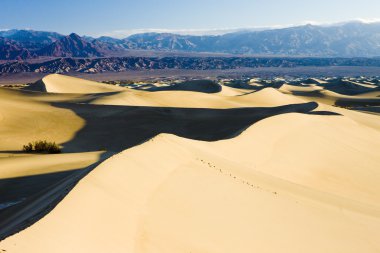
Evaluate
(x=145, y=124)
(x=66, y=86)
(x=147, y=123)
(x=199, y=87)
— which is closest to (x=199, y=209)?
(x=145, y=124)

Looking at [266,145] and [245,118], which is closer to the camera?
[266,145]

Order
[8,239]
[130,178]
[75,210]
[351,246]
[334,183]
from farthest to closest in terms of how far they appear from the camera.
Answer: [334,183] → [130,178] → [351,246] → [75,210] → [8,239]

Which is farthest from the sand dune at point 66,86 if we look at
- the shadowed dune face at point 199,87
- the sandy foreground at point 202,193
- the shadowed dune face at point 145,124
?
the sandy foreground at point 202,193

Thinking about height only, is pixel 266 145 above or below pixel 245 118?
above

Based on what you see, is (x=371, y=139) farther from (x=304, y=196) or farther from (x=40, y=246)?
(x=40, y=246)

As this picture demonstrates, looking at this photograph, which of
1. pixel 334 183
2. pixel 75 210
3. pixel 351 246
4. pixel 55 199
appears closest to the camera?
pixel 75 210

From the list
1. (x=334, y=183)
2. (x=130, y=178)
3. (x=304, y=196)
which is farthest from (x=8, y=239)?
(x=334, y=183)

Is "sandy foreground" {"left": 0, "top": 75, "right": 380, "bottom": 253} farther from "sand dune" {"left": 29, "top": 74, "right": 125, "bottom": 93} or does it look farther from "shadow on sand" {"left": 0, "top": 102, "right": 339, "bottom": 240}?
"sand dune" {"left": 29, "top": 74, "right": 125, "bottom": 93}
